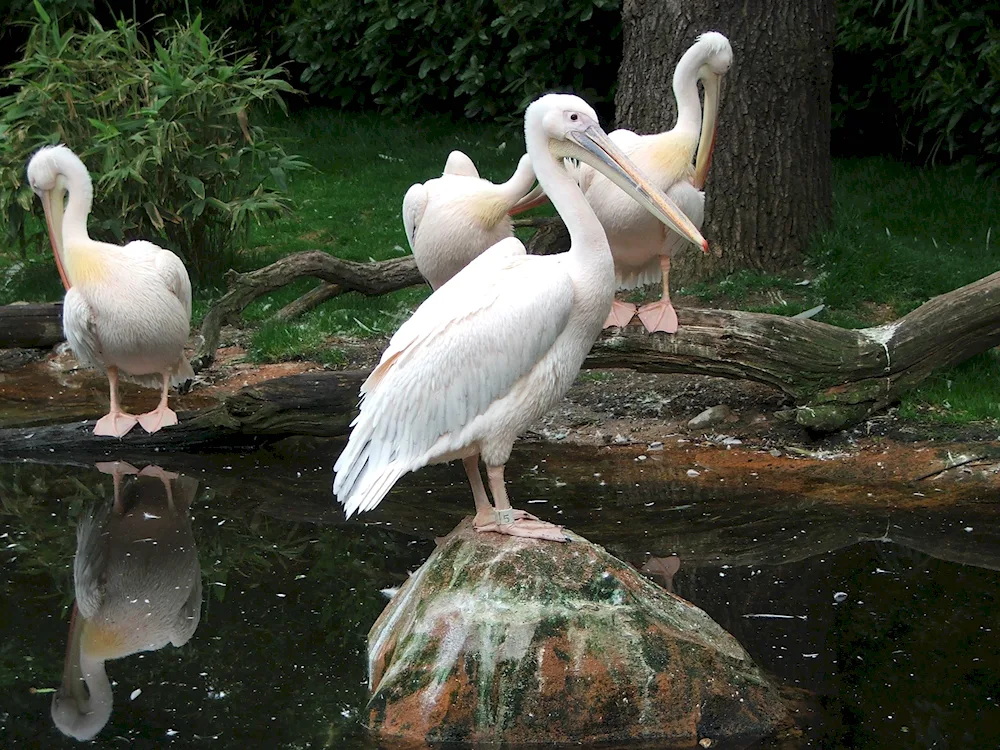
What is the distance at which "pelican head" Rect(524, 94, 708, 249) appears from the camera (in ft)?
12.4

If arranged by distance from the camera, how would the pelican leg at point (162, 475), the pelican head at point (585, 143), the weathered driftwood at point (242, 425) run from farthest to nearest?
the weathered driftwood at point (242, 425), the pelican leg at point (162, 475), the pelican head at point (585, 143)

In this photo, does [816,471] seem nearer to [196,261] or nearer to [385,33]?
[196,261]

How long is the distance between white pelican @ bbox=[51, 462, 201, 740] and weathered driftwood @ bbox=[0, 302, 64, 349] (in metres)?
1.59

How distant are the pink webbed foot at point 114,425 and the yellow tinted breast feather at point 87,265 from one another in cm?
61

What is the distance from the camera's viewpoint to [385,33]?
1091 cm

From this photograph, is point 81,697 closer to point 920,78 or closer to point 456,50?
point 920,78

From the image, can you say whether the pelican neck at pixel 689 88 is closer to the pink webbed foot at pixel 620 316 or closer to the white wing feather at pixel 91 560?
the pink webbed foot at pixel 620 316

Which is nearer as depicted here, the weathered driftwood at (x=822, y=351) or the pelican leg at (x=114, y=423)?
the weathered driftwood at (x=822, y=351)

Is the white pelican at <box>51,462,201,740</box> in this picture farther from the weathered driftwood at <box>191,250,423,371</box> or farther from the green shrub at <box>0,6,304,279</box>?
the green shrub at <box>0,6,304,279</box>

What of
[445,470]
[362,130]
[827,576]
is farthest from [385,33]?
[827,576]

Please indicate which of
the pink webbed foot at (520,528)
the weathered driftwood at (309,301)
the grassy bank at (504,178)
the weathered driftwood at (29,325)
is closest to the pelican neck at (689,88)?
the grassy bank at (504,178)

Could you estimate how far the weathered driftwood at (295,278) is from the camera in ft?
20.1

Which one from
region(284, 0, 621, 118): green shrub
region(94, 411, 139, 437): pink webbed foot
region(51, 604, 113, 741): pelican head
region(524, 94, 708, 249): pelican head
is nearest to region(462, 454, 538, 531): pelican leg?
region(524, 94, 708, 249): pelican head

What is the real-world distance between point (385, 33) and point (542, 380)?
7860mm
